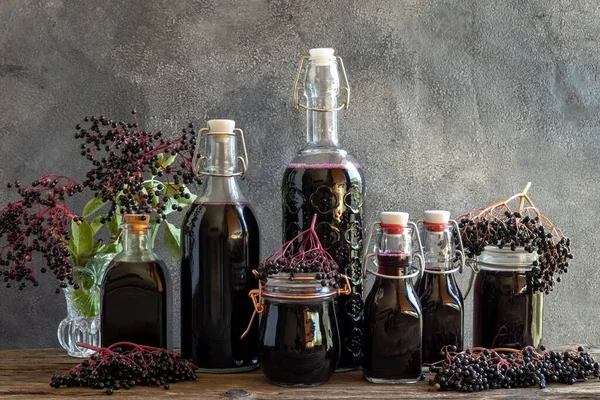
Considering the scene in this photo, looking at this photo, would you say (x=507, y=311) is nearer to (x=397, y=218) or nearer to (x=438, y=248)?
(x=438, y=248)

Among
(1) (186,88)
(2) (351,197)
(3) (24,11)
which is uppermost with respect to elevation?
(3) (24,11)

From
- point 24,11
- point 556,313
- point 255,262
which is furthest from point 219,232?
point 556,313

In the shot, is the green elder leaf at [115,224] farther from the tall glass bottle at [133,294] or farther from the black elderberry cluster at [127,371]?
the black elderberry cluster at [127,371]

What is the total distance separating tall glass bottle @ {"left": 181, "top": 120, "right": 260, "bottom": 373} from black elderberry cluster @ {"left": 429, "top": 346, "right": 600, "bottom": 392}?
308 millimetres

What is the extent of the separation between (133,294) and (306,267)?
276mm

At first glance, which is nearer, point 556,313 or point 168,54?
point 168,54

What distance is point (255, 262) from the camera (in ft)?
3.81

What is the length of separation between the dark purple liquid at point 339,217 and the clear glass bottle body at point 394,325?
82 mm

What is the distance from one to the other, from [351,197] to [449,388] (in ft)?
1.04

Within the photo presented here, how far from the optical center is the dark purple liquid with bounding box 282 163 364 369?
113 centimetres

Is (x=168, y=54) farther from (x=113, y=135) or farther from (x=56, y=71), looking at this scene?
(x=113, y=135)

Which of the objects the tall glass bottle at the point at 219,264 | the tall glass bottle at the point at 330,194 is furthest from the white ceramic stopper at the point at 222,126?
the tall glass bottle at the point at 330,194

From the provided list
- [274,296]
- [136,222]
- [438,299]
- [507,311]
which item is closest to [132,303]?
[136,222]

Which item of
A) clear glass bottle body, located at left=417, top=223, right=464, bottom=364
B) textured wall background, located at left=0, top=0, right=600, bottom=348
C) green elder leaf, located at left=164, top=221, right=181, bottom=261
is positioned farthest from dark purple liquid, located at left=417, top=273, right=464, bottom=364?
green elder leaf, located at left=164, top=221, right=181, bottom=261
